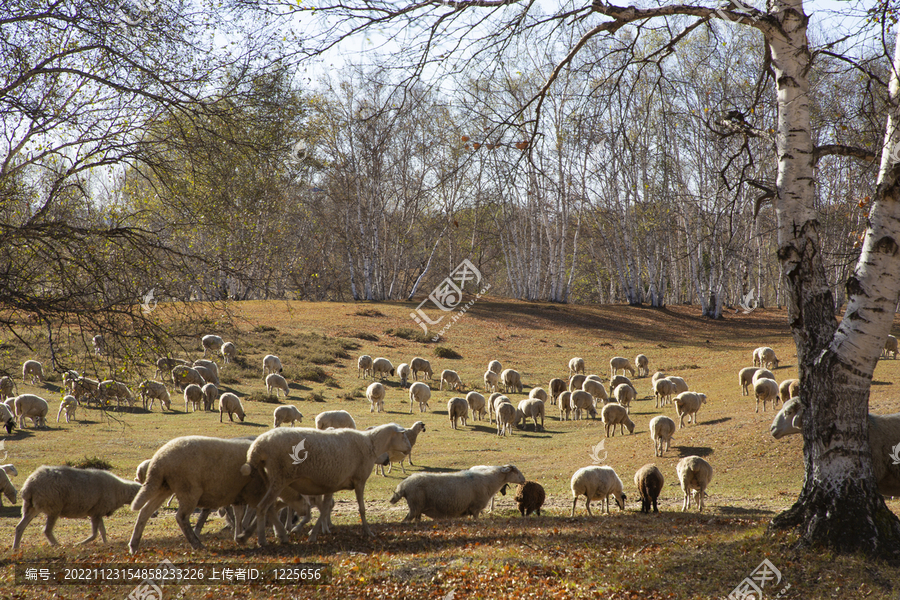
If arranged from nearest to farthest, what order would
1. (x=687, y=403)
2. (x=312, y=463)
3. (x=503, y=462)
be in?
1. (x=312, y=463)
2. (x=503, y=462)
3. (x=687, y=403)

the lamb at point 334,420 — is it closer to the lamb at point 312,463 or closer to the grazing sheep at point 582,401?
the lamb at point 312,463

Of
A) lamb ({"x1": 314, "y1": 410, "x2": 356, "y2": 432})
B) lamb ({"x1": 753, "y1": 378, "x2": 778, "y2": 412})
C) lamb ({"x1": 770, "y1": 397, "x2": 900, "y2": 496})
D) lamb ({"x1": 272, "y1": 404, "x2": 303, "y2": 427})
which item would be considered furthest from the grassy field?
lamb ({"x1": 314, "y1": 410, "x2": 356, "y2": 432})

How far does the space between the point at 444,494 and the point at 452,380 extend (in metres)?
16.6

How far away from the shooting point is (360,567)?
6.63 m

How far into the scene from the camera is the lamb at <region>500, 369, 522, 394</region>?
2691 cm

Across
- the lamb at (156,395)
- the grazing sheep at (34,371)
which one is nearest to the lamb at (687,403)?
the lamb at (156,395)

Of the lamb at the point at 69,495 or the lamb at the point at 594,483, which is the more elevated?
the lamb at the point at 69,495

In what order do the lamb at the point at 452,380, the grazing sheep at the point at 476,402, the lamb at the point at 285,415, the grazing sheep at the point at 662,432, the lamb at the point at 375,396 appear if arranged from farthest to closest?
the lamb at the point at 452,380 → the lamb at the point at 375,396 → the grazing sheep at the point at 476,402 → the lamb at the point at 285,415 → the grazing sheep at the point at 662,432

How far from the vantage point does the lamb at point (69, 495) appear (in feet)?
30.0

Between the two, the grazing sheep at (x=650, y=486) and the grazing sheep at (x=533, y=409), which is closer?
the grazing sheep at (x=650, y=486)

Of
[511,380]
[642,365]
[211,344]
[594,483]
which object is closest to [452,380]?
[511,380]

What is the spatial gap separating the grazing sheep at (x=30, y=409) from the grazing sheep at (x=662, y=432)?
17.6 m

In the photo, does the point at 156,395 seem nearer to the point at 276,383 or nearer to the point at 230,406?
the point at 230,406

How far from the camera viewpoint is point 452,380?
27391 mm
